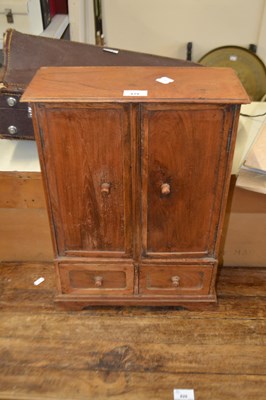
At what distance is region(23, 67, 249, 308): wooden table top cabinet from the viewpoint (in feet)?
3.50

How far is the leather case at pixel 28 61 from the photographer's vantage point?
1.46m

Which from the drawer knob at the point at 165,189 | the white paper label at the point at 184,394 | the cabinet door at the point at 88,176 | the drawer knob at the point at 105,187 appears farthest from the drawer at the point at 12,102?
the white paper label at the point at 184,394

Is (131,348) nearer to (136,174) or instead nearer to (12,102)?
(136,174)

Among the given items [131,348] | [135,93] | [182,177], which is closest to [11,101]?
[135,93]

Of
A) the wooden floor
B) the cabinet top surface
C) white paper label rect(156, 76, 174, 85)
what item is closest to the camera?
the cabinet top surface

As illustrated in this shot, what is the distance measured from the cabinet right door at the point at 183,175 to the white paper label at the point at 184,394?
1.43 feet

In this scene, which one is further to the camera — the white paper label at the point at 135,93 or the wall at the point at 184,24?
the wall at the point at 184,24

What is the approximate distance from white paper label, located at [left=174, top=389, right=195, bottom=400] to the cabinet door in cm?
47

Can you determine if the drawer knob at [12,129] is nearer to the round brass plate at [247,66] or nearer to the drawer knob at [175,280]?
the drawer knob at [175,280]

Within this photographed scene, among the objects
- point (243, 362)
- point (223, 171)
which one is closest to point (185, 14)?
point (223, 171)

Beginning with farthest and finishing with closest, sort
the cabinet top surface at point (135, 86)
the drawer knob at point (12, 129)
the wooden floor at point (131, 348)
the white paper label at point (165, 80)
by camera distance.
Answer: the drawer knob at point (12, 129)
the wooden floor at point (131, 348)
the white paper label at point (165, 80)
the cabinet top surface at point (135, 86)

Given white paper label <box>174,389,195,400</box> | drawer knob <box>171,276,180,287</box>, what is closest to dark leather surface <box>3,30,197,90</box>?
drawer knob <box>171,276,180,287</box>

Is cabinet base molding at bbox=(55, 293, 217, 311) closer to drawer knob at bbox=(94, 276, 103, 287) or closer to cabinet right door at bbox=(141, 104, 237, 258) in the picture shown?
drawer knob at bbox=(94, 276, 103, 287)

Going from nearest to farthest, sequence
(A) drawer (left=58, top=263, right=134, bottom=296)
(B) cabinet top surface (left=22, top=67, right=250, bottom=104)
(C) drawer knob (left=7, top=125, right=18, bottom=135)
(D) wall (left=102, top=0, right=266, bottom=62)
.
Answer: (B) cabinet top surface (left=22, top=67, right=250, bottom=104) < (A) drawer (left=58, top=263, right=134, bottom=296) < (C) drawer knob (left=7, top=125, right=18, bottom=135) < (D) wall (left=102, top=0, right=266, bottom=62)
